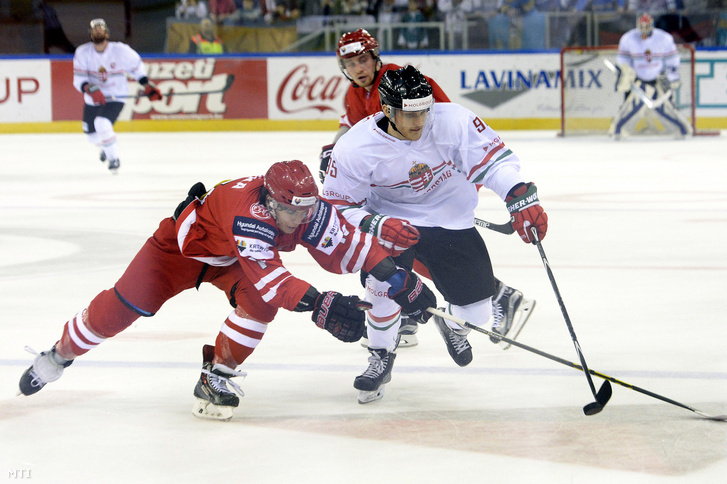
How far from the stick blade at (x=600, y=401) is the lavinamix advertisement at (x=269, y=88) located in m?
12.1

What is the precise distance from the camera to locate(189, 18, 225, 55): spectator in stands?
49.8 feet

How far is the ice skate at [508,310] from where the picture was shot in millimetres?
3797

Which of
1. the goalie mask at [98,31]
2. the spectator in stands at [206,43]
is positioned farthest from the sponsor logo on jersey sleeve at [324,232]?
the spectator in stands at [206,43]

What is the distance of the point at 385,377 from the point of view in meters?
3.20

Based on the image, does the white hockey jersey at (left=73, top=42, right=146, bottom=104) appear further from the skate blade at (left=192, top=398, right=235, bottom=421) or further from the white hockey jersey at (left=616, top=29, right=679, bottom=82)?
the skate blade at (left=192, top=398, right=235, bottom=421)

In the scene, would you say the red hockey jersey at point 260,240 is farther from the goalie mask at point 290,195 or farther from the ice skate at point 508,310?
the ice skate at point 508,310

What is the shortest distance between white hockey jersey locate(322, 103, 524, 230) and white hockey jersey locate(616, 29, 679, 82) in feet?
32.8

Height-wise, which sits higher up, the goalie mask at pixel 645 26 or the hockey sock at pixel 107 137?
the goalie mask at pixel 645 26

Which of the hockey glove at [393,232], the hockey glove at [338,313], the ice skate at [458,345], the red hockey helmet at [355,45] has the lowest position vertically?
the ice skate at [458,345]

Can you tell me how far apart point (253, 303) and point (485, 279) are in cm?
94

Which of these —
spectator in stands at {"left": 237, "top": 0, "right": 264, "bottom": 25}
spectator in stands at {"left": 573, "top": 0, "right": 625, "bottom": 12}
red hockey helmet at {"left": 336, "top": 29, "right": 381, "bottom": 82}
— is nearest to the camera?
red hockey helmet at {"left": 336, "top": 29, "right": 381, "bottom": 82}

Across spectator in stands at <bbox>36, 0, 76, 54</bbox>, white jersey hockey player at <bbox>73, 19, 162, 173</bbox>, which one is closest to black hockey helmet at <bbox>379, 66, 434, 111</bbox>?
white jersey hockey player at <bbox>73, 19, 162, 173</bbox>

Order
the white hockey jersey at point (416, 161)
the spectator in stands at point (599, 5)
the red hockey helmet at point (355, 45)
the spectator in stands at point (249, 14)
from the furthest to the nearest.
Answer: the spectator in stands at point (249, 14) < the spectator in stands at point (599, 5) < the red hockey helmet at point (355, 45) < the white hockey jersey at point (416, 161)

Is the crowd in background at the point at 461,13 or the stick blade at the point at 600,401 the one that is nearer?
the stick blade at the point at 600,401
